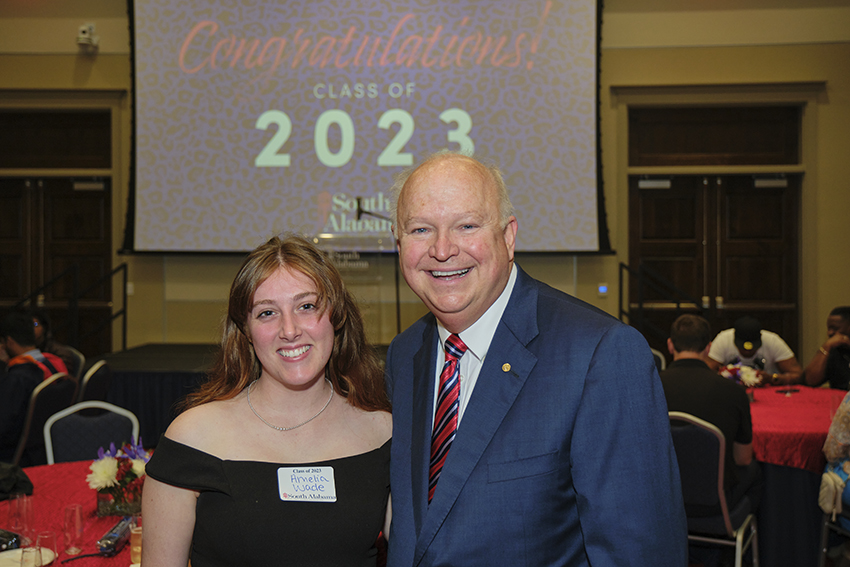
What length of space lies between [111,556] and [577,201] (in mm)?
6669

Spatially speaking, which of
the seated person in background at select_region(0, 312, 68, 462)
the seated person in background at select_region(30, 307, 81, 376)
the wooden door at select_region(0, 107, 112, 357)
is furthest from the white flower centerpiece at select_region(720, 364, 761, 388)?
the wooden door at select_region(0, 107, 112, 357)

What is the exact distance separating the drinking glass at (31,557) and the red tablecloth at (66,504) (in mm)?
97

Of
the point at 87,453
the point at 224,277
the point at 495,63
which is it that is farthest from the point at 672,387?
the point at 224,277

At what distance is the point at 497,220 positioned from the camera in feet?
5.18

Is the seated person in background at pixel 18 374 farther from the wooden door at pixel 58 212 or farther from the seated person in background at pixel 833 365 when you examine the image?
the seated person in background at pixel 833 365

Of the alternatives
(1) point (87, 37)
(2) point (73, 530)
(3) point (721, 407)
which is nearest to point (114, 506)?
(2) point (73, 530)

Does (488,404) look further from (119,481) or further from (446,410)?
(119,481)

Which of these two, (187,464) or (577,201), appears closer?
(187,464)

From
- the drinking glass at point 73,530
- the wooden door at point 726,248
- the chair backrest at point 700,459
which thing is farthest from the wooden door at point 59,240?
the chair backrest at point 700,459

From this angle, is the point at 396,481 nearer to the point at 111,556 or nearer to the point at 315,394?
the point at 315,394

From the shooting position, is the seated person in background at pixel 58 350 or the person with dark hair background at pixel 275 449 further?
the seated person in background at pixel 58 350

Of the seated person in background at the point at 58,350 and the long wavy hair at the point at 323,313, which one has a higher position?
the long wavy hair at the point at 323,313

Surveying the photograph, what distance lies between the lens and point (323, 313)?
1.77m

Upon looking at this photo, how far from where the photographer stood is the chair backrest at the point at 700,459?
313 centimetres
